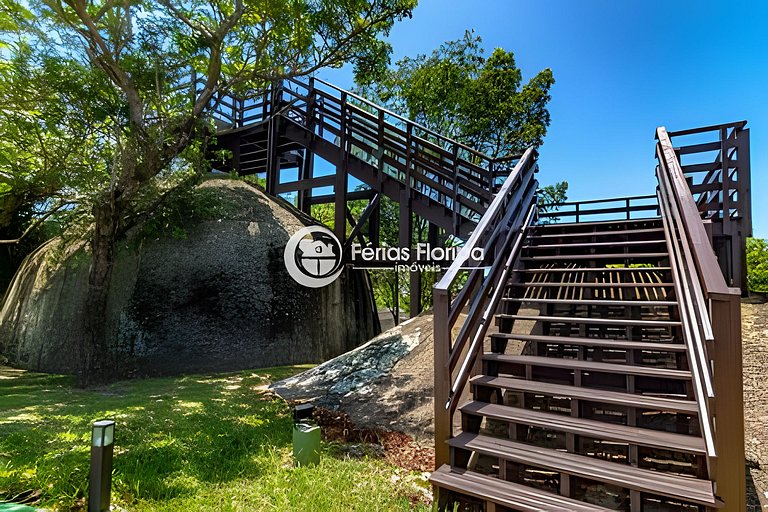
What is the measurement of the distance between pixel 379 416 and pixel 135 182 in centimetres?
636

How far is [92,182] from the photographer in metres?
8.41

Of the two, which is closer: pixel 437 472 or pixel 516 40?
pixel 437 472

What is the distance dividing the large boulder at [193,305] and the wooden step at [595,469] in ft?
23.3

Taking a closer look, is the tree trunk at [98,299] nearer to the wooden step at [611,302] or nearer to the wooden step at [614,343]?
the wooden step at [611,302]

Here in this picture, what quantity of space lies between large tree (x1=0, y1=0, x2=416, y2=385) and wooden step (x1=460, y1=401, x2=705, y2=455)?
7.43 metres

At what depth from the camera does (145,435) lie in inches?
175

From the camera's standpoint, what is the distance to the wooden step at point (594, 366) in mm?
3277

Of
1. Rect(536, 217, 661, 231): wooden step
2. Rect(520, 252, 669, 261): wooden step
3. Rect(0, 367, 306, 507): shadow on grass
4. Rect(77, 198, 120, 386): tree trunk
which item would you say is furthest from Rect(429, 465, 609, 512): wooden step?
Rect(77, 198, 120, 386): tree trunk

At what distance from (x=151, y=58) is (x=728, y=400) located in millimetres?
9846

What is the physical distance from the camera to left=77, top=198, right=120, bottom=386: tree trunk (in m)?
7.67

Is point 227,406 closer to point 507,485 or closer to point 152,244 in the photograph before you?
point 507,485

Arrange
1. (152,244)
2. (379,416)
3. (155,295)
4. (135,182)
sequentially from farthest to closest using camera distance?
1. (152,244)
2. (155,295)
3. (135,182)
4. (379,416)

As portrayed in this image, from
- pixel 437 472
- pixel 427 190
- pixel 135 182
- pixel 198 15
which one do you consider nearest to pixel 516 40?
pixel 427 190
